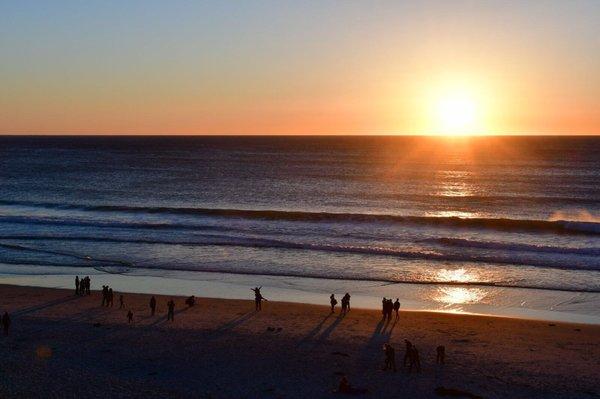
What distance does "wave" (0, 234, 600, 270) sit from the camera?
3589 centimetres

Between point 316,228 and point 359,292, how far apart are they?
18.2 m

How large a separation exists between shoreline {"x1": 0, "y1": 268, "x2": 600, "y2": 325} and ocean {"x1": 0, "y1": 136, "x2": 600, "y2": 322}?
807 mm

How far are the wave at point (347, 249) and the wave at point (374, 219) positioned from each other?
7.06 meters

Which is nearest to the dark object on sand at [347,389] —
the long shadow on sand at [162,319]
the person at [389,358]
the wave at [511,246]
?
the person at [389,358]

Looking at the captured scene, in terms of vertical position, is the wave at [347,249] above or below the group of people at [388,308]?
above

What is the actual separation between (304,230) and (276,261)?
10.9 meters

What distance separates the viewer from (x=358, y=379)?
58.7ft

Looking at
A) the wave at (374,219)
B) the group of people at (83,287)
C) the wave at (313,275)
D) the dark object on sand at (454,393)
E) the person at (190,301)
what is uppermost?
the wave at (374,219)

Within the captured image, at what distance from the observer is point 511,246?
133 ft

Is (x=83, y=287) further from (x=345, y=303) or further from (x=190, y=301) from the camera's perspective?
(x=345, y=303)

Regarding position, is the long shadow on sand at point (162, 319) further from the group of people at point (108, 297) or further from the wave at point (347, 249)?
the wave at point (347, 249)

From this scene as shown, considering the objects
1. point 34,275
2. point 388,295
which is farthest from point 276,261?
point 34,275

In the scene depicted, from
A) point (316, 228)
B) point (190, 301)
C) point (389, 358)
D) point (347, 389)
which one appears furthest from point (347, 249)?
point (347, 389)

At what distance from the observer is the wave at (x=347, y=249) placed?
35894mm
